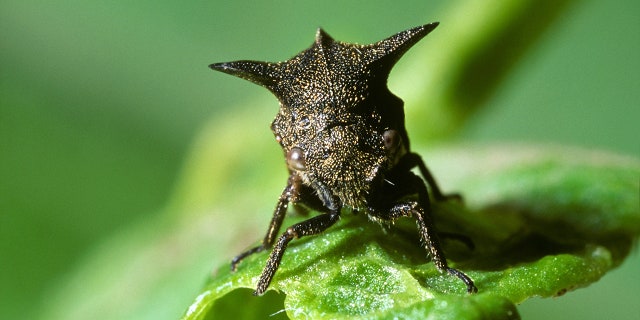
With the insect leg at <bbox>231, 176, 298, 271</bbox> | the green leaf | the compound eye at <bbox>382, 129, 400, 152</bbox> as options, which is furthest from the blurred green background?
the compound eye at <bbox>382, 129, 400, 152</bbox>

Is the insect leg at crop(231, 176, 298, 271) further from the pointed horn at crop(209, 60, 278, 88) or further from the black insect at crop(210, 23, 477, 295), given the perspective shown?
the pointed horn at crop(209, 60, 278, 88)

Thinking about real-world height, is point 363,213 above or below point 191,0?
below

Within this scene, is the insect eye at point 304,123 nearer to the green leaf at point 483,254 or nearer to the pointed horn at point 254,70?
the pointed horn at point 254,70

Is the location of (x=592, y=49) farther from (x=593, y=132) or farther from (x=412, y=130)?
(x=412, y=130)

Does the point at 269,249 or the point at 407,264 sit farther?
the point at 269,249

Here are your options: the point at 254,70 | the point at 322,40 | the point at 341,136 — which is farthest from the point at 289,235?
the point at 322,40

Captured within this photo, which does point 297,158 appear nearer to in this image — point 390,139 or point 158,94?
point 390,139

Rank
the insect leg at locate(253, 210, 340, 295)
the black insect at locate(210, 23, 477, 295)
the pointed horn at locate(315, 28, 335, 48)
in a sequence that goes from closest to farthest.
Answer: the insect leg at locate(253, 210, 340, 295)
the black insect at locate(210, 23, 477, 295)
the pointed horn at locate(315, 28, 335, 48)

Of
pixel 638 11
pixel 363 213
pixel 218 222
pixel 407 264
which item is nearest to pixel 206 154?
pixel 218 222
